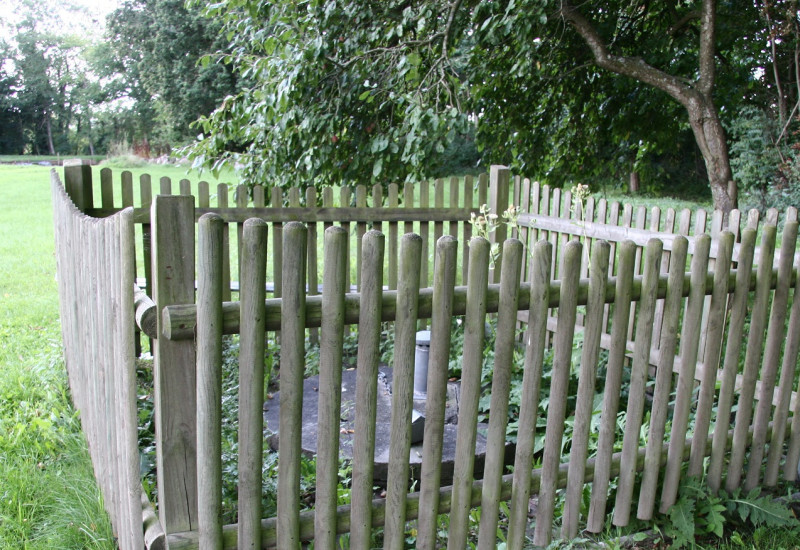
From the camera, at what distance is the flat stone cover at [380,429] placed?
3.44m

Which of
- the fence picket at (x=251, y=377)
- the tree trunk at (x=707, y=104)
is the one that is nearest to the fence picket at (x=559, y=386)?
the fence picket at (x=251, y=377)

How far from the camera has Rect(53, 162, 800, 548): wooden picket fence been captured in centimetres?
187

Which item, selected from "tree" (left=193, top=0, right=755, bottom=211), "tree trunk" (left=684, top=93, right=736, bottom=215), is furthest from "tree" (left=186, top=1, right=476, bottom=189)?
"tree trunk" (left=684, top=93, right=736, bottom=215)

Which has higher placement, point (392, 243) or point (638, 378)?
point (392, 243)

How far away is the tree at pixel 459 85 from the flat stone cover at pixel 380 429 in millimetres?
2204

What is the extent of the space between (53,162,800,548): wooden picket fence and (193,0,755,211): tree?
264cm

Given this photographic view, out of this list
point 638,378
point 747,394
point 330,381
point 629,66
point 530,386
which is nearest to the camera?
point 330,381

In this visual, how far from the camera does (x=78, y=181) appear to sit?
15.3 ft

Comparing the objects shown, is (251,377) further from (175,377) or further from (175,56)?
(175,56)

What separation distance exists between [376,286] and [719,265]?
1.67 metres

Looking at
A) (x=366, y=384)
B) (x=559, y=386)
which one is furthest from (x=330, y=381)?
(x=559, y=386)

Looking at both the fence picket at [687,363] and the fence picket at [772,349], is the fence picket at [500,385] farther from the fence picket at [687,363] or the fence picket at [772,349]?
the fence picket at [772,349]

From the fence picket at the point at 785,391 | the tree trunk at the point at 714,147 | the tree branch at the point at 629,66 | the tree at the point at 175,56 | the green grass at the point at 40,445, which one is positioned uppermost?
the tree at the point at 175,56

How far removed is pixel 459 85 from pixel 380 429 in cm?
357
